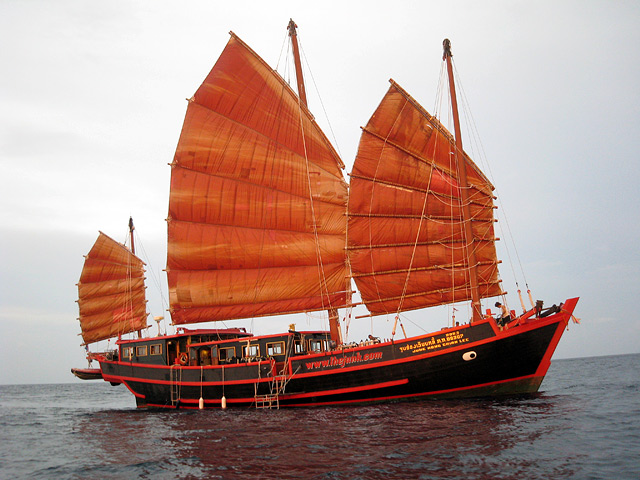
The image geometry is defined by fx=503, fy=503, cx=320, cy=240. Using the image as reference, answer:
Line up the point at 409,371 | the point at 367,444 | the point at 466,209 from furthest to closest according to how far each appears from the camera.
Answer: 1. the point at 466,209
2. the point at 409,371
3. the point at 367,444

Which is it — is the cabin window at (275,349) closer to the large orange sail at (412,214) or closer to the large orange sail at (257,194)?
the large orange sail at (257,194)

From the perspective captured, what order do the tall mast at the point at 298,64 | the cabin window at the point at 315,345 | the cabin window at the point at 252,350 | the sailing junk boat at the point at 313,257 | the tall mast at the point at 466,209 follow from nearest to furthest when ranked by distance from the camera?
the sailing junk boat at the point at 313,257 → the tall mast at the point at 466,209 → the cabin window at the point at 252,350 → the cabin window at the point at 315,345 → the tall mast at the point at 298,64

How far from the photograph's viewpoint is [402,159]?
2548 centimetres

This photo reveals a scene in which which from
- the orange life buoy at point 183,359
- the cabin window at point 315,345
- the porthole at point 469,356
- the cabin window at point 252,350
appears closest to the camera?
the porthole at point 469,356

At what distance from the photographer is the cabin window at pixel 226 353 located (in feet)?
89.6

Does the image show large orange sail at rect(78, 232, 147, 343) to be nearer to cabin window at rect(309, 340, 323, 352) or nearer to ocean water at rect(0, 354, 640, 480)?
ocean water at rect(0, 354, 640, 480)

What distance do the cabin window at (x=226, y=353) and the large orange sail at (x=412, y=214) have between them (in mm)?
8224

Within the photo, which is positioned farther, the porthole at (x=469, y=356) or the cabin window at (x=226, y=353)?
the cabin window at (x=226, y=353)

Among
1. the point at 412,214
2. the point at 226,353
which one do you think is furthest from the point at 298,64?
the point at 226,353

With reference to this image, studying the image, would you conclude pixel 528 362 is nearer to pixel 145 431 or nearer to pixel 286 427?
pixel 286 427

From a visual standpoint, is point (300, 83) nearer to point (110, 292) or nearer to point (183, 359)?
point (183, 359)

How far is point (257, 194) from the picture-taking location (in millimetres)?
29391

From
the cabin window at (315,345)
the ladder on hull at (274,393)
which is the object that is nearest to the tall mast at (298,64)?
the cabin window at (315,345)

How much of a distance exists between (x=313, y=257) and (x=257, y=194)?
4935 millimetres
